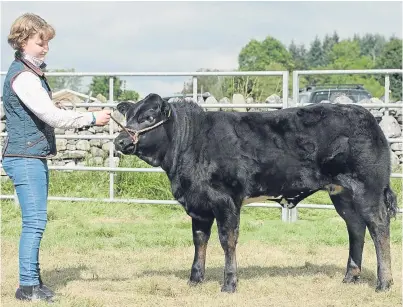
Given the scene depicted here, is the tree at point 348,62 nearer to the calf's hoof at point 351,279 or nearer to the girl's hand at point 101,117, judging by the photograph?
the calf's hoof at point 351,279

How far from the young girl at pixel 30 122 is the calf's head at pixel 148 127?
61cm

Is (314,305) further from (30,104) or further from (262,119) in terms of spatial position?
(30,104)

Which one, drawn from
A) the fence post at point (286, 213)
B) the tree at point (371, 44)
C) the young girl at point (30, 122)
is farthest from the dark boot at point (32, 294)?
the tree at point (371, 44)

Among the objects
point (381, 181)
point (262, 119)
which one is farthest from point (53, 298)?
point (381, 181)

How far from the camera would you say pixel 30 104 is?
477 centimetres

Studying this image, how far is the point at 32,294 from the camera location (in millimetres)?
4992

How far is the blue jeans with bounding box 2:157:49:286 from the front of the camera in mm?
4863

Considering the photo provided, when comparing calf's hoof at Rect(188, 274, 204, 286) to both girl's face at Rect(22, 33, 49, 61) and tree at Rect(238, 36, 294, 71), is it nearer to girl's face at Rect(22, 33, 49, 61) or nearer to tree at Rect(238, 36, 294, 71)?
girl's face at Rect(22, 33, 49, 61)

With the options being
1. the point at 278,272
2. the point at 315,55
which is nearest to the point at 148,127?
the point at 278,272

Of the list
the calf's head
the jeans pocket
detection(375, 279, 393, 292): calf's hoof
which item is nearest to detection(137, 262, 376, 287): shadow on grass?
detection(375, 279, 393, 292): calf's hoof

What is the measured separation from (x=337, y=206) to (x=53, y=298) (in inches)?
96.1

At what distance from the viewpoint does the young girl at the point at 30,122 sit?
4.79 meters

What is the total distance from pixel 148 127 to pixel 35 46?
113 centimetres

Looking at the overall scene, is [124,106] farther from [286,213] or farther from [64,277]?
[286,213]
